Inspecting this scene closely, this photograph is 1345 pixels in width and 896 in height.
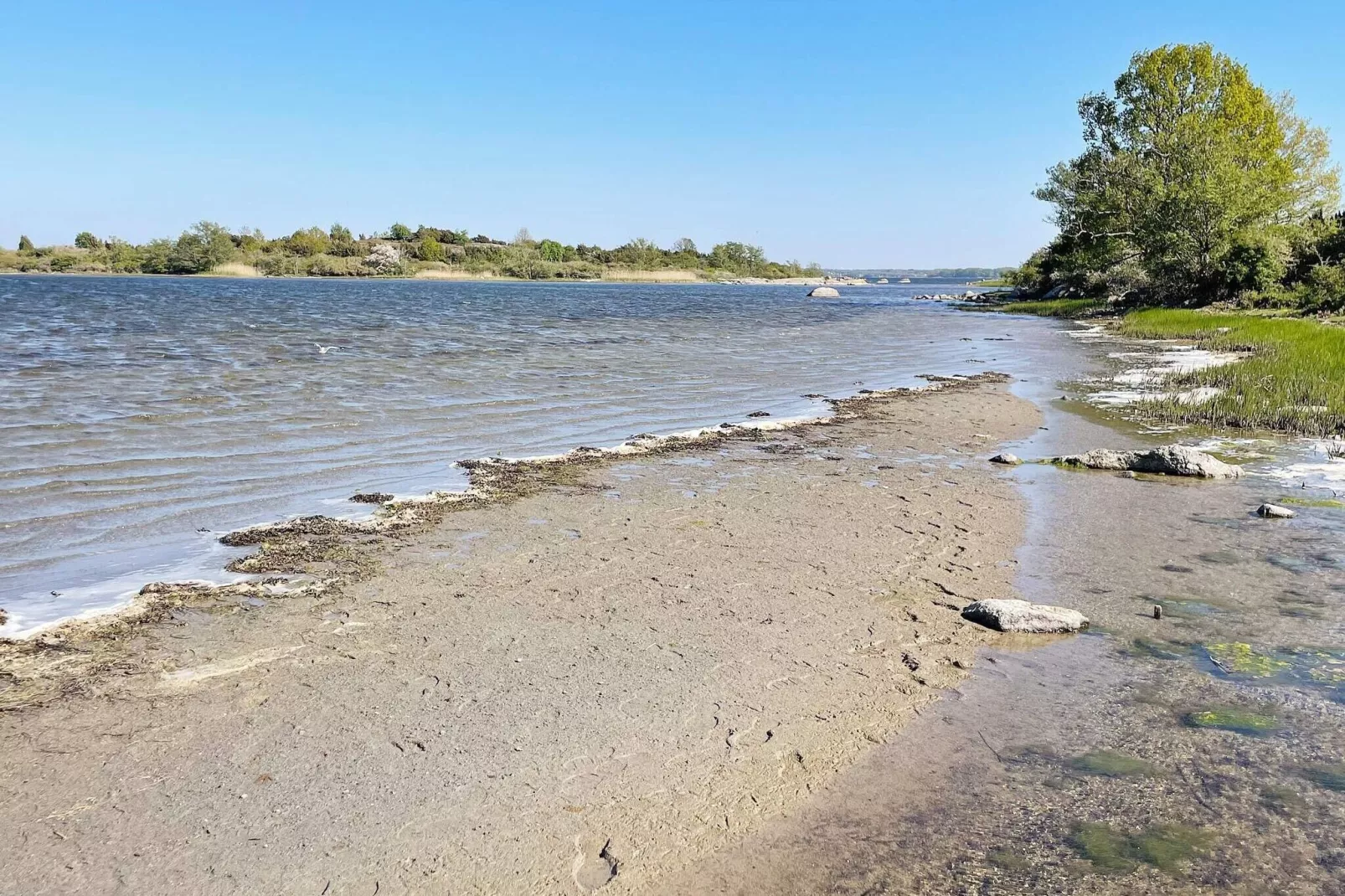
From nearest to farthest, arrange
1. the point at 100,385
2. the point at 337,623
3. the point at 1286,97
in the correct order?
the point at 337,623 → the point at 100,385 → the point at 1286,97

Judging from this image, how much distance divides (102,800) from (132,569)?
3597 mm

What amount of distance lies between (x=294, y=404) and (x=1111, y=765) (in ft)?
46.6

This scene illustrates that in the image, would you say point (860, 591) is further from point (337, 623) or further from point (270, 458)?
point (270, 458)

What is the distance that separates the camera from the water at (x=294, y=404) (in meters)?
8.05

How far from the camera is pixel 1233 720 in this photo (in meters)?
4.84

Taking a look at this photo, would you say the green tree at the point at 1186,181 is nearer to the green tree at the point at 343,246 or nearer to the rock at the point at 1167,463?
the rock at the point at 1167,463

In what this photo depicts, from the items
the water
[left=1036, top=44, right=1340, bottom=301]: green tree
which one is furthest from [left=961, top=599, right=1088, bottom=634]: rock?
[left=1036, top=44, right=1340, bottom=301]: green tree

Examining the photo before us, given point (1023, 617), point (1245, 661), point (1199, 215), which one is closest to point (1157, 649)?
point (1245, 661)

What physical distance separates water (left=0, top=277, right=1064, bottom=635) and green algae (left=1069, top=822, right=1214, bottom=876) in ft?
20.4

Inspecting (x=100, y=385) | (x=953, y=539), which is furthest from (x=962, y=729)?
(x=100, y=385)

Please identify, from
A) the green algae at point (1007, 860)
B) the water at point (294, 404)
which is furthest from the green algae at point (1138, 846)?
the water at point (294, 404)

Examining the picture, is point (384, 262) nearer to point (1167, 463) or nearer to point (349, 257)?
point (349, 257)

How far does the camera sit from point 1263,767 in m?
4.36

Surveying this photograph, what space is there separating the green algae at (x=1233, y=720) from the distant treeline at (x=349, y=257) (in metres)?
148
